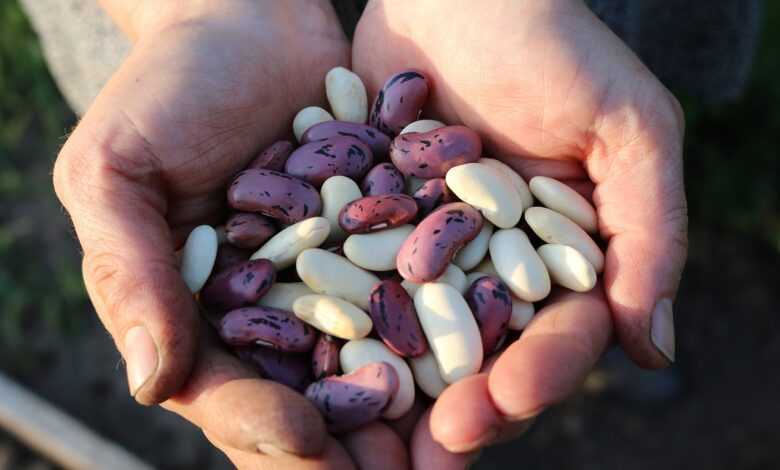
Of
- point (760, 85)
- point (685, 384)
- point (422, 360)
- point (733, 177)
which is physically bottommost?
point (685, 384)

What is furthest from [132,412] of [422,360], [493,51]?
[493,51]

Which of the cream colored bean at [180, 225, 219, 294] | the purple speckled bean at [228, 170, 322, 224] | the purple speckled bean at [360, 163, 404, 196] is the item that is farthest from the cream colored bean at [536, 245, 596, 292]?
the cream colored bean at [180, 225, 219, 294]

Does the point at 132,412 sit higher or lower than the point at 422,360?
lower

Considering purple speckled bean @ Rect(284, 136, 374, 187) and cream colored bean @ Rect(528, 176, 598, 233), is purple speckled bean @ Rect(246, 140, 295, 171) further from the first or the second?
cream colored bean @ Rect(528, 176, 598, 233)

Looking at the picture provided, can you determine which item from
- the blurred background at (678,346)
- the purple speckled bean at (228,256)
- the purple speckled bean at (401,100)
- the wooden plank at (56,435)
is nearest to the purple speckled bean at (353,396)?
the purple speckled bean at (228,256)

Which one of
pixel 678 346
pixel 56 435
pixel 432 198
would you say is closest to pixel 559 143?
pixel 432 198

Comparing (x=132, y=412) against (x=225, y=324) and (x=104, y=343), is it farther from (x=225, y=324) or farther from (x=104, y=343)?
(x=225, y=324)
